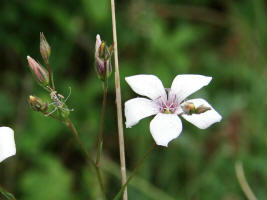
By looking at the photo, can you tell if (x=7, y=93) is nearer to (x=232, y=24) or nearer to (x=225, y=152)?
(x=225, y=152)

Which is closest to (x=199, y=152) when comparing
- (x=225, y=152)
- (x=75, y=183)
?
(x=225, y=152)

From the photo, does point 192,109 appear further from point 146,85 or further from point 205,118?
point 146,85

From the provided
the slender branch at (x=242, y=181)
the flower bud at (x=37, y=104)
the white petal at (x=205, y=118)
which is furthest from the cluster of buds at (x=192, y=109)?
the slender branch at (x=242, y=181)

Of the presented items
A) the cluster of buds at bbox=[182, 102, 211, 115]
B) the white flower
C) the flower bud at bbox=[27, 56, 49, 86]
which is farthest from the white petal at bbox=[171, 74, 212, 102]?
the flower bud at bbox=[27, 56, 49, 86]

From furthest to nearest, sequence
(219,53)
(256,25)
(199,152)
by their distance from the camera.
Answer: (219,53) < (256,25) < (199,152)

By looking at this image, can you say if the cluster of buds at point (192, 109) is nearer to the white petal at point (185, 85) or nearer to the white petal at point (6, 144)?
the white petal at point (185, 85)

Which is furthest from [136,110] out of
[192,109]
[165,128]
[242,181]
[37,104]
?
[242,181]

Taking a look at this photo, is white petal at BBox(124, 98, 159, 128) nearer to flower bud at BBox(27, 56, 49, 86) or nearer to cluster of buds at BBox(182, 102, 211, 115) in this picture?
cluster of buds at BBox(182, 102, 211, 115)
